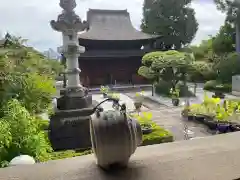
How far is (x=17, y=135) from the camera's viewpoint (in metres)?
3.05

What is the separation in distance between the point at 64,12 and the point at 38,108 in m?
3.34

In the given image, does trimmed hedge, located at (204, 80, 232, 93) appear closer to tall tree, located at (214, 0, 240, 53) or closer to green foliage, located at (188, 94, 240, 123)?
tall tree, located at (214, 0, 240, 53)

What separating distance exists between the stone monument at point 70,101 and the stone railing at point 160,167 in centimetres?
476

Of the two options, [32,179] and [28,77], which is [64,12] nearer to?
[28,77]

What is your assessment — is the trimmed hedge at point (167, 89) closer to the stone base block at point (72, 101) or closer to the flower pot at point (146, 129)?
the flower pot at point (146, 129)

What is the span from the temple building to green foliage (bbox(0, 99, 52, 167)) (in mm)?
15024

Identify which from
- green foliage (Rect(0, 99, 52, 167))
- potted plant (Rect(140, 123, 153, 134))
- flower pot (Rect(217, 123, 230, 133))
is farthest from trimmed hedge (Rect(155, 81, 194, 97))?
green foliage (Rect(0, 99, 52, 167))

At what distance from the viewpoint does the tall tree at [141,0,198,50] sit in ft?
69.8

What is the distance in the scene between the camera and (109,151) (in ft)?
3.50

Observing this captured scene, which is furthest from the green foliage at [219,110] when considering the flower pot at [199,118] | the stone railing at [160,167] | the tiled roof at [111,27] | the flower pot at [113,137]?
the tiled roof at [111,27]

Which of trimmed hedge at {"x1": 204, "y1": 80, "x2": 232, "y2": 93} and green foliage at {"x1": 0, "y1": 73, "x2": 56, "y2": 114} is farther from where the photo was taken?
trimmed hedge at {"x1": 204, "y1": 80, "x2": 232, "y2": 93}

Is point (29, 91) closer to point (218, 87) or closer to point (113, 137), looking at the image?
point (113, 137)

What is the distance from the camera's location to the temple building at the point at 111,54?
60.7 ft

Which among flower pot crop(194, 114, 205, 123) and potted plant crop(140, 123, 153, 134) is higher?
potted plant crop(140, 123, 153, 134)
